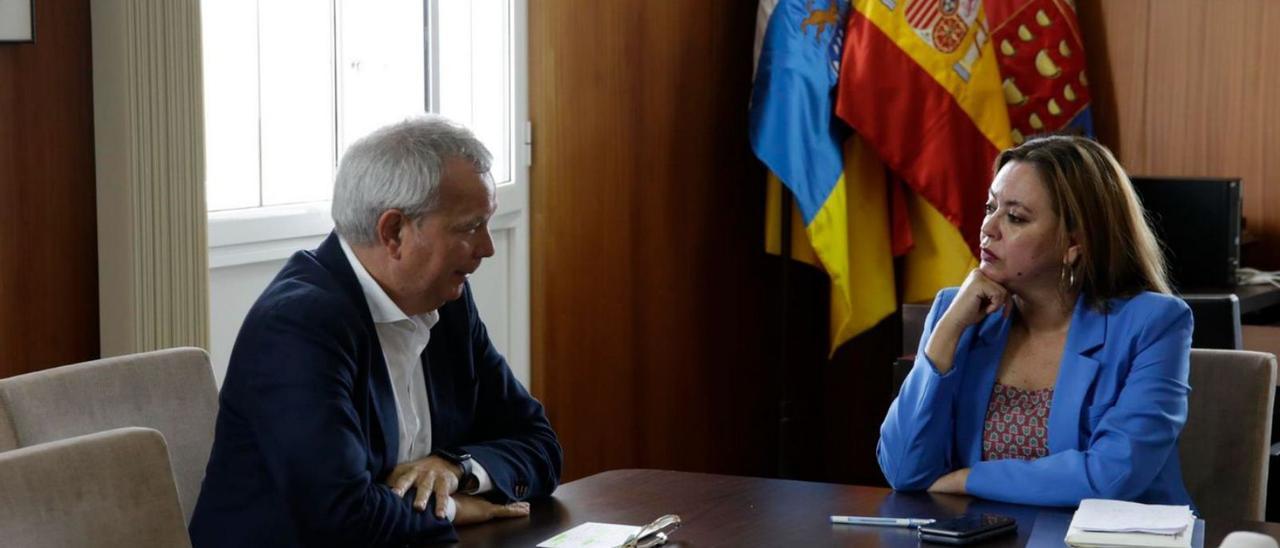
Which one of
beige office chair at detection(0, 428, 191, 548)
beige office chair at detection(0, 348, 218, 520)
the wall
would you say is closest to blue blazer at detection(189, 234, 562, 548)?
beige office chair at detection(0, 348, 218, 520)

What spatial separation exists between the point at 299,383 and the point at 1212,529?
3.73 feet

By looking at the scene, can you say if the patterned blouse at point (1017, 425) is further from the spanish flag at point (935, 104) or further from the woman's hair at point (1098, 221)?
the spanish flag at point (935, 104)

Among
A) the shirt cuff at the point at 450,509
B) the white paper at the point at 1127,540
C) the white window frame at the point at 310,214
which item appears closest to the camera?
the white paper at the point at 1127,540

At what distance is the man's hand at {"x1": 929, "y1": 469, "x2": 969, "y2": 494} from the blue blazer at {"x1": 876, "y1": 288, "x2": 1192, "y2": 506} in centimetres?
2

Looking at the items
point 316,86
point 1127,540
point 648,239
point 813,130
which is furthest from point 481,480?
point 813,130

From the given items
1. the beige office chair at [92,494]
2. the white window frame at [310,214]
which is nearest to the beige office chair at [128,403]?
the beige office chair at [92,494]

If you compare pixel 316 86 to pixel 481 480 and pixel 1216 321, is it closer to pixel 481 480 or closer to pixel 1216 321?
pixel 481 480

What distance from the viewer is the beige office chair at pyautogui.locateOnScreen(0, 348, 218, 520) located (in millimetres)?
1979

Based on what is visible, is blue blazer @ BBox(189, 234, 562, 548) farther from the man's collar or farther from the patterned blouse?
the patterned blouse

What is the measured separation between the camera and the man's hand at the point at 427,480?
195 centimetres

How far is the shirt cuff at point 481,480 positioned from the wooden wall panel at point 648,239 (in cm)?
194

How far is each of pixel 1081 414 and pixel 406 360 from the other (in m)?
1.04

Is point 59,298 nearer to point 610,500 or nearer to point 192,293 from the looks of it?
point 192,293

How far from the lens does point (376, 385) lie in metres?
2.03
